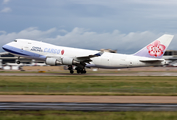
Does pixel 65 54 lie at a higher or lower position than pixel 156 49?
lower

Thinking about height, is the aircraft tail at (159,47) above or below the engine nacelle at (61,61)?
above

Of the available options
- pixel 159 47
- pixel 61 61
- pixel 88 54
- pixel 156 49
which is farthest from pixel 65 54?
pixel 159 47

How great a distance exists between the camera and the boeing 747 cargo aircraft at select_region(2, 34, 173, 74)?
54.9 meters

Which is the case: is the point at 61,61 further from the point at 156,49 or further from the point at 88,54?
the point at 156,49

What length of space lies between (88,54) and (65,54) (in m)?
5.31

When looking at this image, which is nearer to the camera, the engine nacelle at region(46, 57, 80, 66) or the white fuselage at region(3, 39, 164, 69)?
the engine nacelle at region(46, 57, 80, 66)

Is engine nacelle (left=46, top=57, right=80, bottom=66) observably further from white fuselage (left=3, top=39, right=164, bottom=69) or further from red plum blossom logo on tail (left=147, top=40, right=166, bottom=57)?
red plum blossom logo on tail (left=147, top=40, right=166, bottom=57)

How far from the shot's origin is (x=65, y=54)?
55500mm

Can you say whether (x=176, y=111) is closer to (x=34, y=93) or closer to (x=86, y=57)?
(x=34, y=93)

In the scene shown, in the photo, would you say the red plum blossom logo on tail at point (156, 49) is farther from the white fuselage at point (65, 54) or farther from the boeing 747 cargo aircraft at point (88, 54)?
the white fuselage at point (65, 54)

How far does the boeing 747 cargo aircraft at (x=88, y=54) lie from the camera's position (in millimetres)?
54938

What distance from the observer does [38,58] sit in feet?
183

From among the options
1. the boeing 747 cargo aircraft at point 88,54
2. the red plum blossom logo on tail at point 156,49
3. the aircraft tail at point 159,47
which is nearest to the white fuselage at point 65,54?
the boeing 747 cargo aircraft at point 88,54

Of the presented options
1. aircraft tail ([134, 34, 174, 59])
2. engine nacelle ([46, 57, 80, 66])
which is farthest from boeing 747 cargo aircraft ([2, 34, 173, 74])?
engine nacelle ([46, 57, 80, 66])
